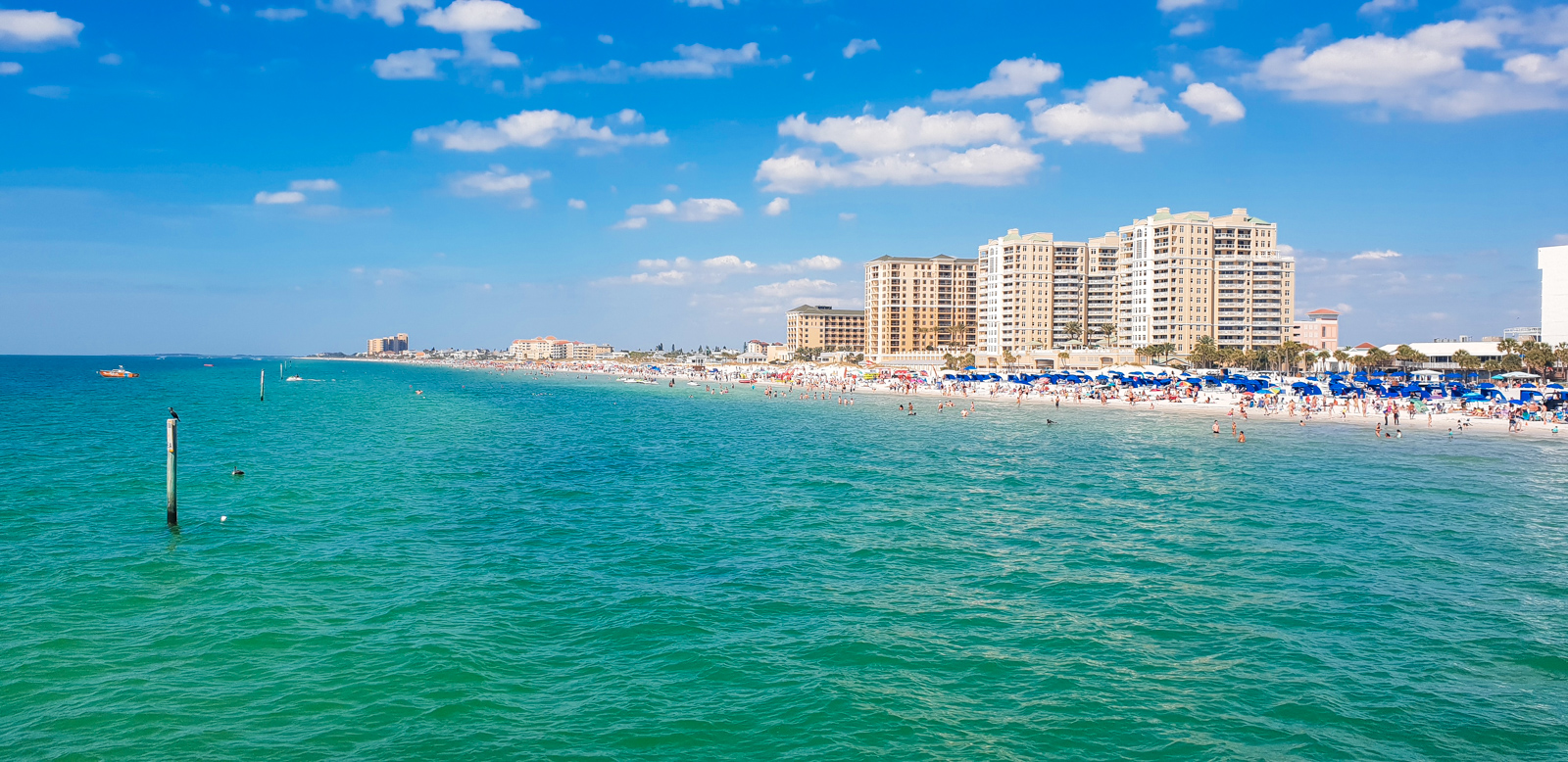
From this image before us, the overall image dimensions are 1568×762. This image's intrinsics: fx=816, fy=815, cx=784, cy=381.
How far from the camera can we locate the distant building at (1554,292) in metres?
119

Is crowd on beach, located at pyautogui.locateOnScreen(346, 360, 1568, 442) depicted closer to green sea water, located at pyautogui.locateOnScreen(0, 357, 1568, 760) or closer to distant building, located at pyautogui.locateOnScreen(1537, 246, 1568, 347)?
green sea water, located at pyautogui.locateOnScreen(0, 357, 1568, 760)

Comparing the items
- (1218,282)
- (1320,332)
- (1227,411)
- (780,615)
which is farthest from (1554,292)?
(780,615)

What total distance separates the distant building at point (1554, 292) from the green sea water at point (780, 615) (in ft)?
358

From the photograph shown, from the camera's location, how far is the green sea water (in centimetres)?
1355

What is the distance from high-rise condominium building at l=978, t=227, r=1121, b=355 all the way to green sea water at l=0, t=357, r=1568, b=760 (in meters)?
146

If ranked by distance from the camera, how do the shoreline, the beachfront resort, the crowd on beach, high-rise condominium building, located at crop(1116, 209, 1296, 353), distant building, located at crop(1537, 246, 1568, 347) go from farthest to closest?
1. high-rise condominium building, located at crop(1116, 209, 1296, 353)
2. distant building, located at crop(1537, 246, 1568, 347)
3. the beachfront resort
4. the crowd on beach
5. the shoreline

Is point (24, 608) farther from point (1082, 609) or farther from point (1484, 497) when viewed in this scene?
point (1484, 497)

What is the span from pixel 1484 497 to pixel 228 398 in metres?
120

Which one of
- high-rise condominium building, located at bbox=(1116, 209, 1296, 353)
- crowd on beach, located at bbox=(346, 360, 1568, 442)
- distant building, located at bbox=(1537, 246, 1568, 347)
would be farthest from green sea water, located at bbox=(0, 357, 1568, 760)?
high-rise condominium building, located at bbox=(1116, 209, 1296, 353)

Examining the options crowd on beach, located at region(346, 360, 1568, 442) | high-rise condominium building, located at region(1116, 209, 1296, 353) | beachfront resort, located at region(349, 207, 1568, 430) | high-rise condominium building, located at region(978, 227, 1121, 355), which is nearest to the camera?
crowd on beach, located at region(346, 360, 1568, 442)

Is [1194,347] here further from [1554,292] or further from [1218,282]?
[1554,292]

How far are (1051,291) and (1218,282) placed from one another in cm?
3960

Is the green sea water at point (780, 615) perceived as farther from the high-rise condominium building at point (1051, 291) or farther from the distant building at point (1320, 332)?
the distant building at point (1320, 332)

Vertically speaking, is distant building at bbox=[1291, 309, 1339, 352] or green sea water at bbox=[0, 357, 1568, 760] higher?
distant building at bbox=[1291, 309, 1339, 352]
